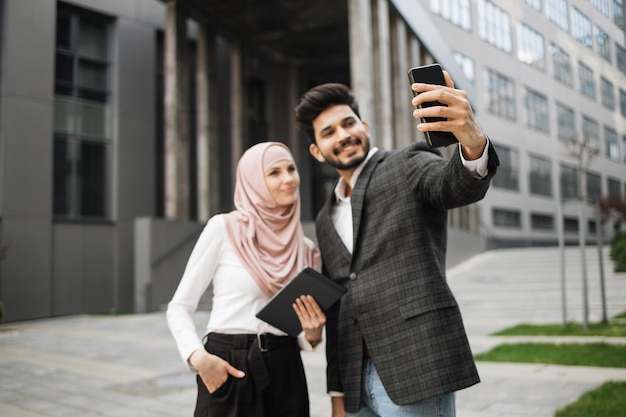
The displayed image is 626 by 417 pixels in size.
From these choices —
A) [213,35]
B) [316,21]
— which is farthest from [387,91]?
[213,35]

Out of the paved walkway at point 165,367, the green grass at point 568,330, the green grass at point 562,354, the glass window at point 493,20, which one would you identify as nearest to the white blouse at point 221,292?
the paved walkway at point 165,367

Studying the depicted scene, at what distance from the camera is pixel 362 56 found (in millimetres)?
16281

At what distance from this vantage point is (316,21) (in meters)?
20.4

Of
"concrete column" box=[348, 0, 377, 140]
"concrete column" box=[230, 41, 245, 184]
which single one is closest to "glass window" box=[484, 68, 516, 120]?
"concrete column" box=[348, 0, 377, 140]

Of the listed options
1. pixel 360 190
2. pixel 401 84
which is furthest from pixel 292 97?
pixel 360 190

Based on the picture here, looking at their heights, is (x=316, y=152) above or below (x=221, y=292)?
above

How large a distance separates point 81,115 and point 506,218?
20.1 meters

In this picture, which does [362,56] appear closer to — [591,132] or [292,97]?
[292,97]

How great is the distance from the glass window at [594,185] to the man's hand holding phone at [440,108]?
781cm

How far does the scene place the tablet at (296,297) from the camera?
231 cm

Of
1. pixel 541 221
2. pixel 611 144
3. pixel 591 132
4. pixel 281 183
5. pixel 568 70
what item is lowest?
pixel 281 183

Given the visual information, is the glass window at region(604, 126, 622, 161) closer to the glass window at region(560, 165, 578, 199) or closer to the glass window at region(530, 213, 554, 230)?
the glass window at region(560, 165, 578, 199)

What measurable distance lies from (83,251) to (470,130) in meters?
17.9

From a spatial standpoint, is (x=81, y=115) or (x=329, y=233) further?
(x=81, y=115)
